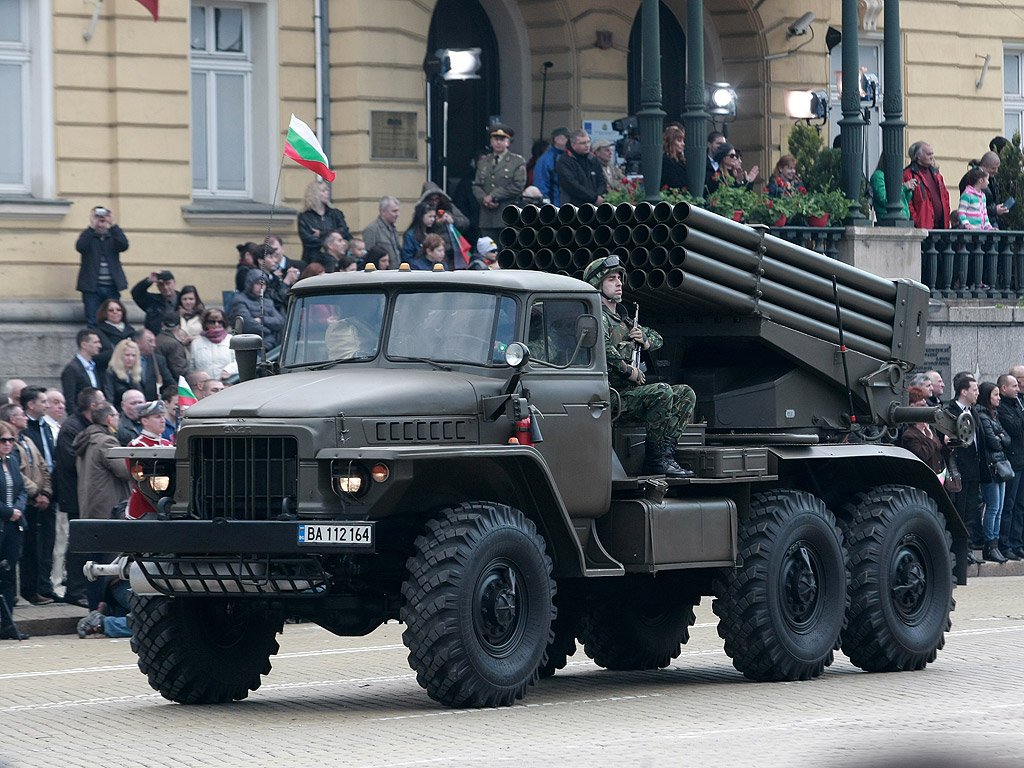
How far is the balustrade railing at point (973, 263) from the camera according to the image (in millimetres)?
27047

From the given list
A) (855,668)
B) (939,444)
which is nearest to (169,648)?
(855,668)

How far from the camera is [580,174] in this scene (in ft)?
75.9

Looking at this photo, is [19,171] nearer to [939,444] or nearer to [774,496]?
[939,444]

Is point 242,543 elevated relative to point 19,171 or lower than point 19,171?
lower

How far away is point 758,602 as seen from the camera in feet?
40.8

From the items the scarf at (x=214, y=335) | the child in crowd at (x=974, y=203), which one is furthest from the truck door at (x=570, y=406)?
the child in crowd at (x=974, y=203)

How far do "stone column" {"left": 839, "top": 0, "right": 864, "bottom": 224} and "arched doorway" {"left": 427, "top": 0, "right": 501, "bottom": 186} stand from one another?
4979mm

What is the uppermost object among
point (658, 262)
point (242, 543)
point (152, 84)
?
point (152, 84)

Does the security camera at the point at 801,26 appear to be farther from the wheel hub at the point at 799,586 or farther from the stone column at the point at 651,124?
the wheel hub at the point at 799,586

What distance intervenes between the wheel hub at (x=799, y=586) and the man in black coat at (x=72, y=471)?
6688 millimetres

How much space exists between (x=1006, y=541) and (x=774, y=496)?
1024cm

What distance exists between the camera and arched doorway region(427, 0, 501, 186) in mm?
27984

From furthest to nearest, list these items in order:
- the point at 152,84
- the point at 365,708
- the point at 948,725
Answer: the point at 152,84, the point at 365,708, the point at 948,725

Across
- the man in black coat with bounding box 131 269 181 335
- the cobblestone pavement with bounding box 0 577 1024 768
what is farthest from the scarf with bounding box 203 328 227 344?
the cobblestone pavement with bounding box 0 577 1024 768
